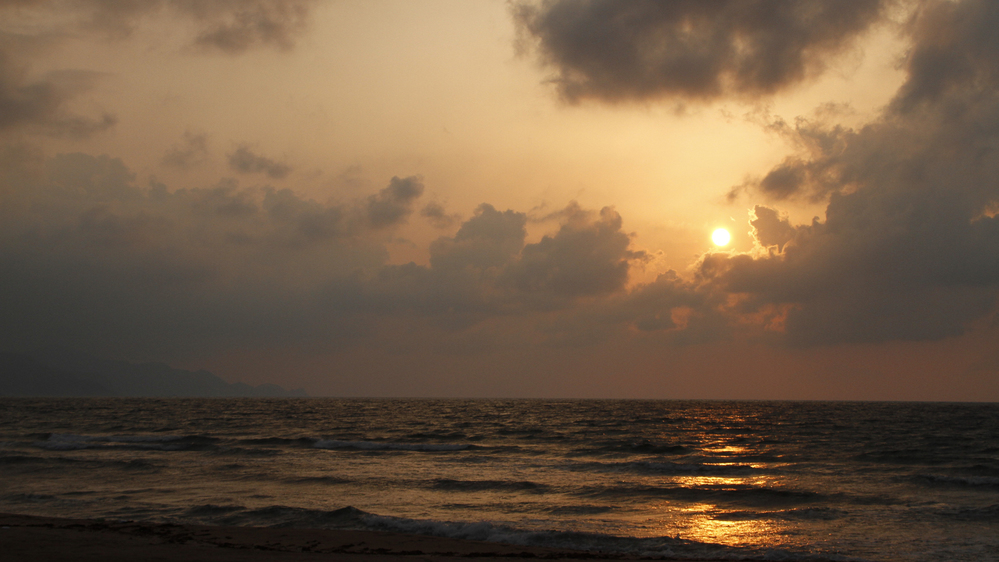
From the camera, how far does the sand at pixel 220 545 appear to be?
13401 millimetres

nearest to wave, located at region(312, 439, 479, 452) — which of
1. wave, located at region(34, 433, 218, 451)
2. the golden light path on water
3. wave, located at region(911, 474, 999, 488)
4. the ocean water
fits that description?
the ocean water

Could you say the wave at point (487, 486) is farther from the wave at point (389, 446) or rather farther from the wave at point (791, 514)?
the wave at point (389, 446)

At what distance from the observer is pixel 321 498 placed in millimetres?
23125

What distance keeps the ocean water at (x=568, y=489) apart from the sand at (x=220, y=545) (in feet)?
5.11

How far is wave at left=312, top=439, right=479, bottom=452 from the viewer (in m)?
42.2

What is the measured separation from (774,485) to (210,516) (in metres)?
23.1

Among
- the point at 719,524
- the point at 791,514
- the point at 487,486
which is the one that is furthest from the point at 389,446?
the point at 791,514

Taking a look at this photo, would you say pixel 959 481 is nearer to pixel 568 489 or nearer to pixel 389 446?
pixel 568 489

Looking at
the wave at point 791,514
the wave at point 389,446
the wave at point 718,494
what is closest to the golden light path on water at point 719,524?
the wave at point 791,514

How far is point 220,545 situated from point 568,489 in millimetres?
14747

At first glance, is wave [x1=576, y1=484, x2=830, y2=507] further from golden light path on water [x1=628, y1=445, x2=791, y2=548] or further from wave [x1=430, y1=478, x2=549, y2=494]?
wave [x1=430, y1=478, x2=549, y2=494]

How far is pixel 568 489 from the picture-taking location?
25.5 metres

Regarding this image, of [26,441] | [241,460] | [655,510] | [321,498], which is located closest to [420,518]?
[321,498]

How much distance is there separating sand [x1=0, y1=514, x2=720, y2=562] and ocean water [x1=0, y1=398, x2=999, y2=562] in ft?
5.11
